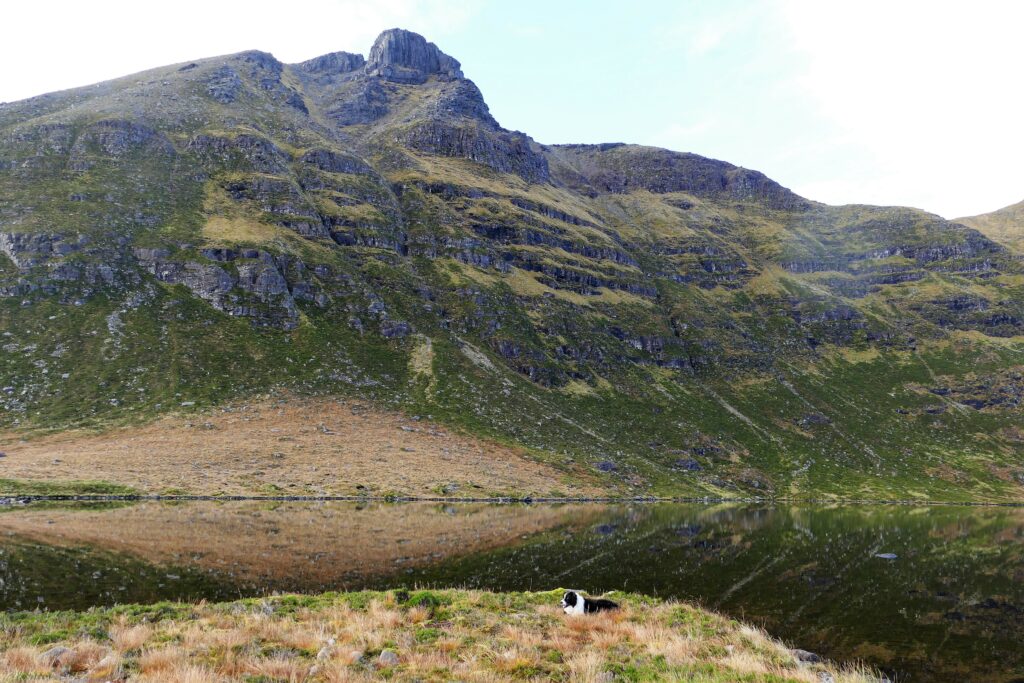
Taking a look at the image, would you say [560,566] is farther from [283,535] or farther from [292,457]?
[292,457]

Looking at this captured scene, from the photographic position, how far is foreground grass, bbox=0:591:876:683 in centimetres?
1238

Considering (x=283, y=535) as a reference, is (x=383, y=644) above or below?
above

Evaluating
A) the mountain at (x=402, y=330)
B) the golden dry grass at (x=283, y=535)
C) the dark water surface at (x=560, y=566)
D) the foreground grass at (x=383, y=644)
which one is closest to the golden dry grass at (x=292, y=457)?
the mountain at (x=402, y=330)

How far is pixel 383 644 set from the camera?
→ 14.9 m

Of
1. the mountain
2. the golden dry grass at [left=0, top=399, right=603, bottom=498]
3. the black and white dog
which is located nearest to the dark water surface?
the black and white dog

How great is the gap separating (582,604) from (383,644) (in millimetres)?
8046

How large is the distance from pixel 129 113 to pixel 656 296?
556 ft

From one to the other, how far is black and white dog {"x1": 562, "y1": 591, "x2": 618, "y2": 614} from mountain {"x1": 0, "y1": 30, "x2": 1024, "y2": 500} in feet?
249

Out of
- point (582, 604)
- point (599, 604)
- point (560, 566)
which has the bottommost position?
point (560, 566)

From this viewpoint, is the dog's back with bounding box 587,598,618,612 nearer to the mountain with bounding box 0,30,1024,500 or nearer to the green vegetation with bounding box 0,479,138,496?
the green vegetation with bounding box 0,479,138,496

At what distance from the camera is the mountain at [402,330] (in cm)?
9538

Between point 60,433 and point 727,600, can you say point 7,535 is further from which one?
point 60,433

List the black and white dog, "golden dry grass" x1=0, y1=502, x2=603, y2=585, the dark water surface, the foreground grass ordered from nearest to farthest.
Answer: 1. the foreground grass
2. the black and white dog
3. the dark water surface
4. "golden dry grass" x1=0, y1=502, x2=603, y2=585

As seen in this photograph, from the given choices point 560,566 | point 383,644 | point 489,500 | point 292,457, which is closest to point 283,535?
point 560,566
